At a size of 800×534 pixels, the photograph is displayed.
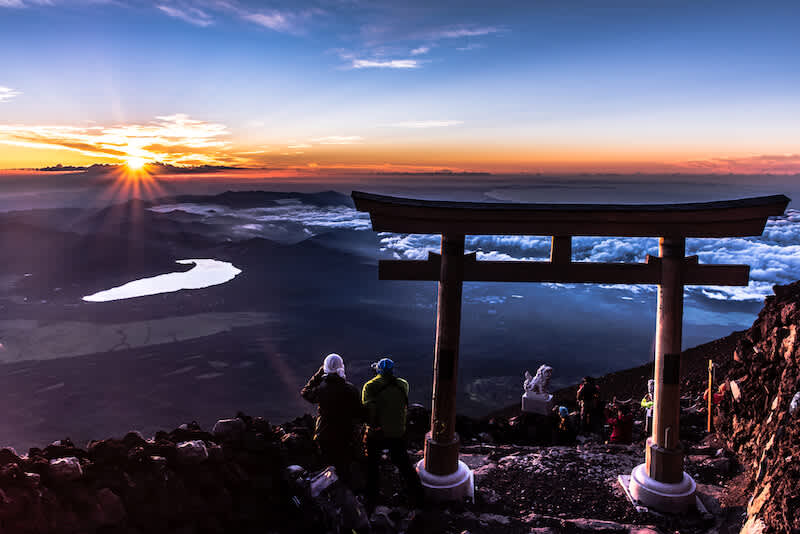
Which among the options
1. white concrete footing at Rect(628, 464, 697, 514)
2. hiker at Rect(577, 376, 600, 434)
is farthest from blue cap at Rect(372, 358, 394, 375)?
hiker at Rect(577, 376, 600, 434)

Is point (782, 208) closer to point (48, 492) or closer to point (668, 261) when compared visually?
point (668, 261)

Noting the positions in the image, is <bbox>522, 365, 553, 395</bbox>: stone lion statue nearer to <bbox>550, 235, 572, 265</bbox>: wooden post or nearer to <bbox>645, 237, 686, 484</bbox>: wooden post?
<bbox>645, 237, 686, 484</bbox>: wooden post

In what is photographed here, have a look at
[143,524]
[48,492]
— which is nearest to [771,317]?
[143,524]

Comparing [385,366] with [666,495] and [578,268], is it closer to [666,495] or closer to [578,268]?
[578,268]

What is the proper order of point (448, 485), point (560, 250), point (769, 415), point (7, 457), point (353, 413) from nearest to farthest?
1. point (7, 457)
2. point (353, 413)
3. point (448, 485)
4. point (560, 250)
5. point (769, 415)

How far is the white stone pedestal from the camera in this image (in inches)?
448

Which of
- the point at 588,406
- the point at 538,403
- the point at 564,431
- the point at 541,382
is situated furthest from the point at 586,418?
the point at 541,382

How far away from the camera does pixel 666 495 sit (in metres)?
6.45

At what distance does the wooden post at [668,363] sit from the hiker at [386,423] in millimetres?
3222

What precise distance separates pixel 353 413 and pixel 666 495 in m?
4.17

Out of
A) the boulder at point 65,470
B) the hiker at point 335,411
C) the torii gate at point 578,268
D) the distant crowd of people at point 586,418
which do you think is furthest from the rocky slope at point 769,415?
the boulder at point 65,470

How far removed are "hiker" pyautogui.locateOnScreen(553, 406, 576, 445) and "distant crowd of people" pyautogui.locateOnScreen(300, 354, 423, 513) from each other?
5793mm

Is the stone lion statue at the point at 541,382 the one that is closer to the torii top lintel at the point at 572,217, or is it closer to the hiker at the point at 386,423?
the torii top lintel at the point at 572,217

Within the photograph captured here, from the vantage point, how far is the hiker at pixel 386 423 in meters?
6.01
